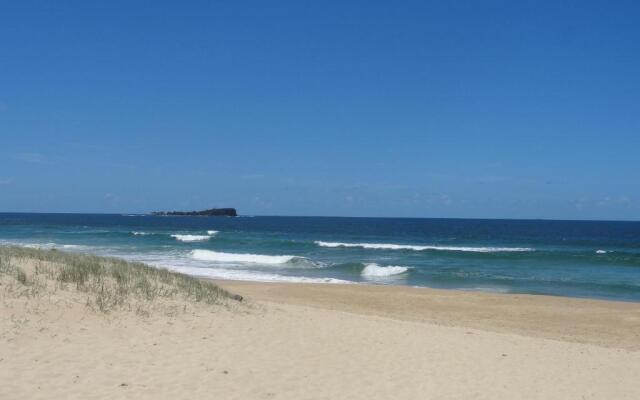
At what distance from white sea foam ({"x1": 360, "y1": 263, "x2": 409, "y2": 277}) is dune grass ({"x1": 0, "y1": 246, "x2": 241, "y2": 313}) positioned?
55.7 ft

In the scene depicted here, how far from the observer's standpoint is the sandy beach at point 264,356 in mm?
7105

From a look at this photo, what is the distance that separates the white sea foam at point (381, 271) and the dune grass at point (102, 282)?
55.7ft

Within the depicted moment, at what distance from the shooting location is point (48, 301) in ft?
31.4

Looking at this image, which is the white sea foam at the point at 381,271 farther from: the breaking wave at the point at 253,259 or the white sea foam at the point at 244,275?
the breaking wave at the point at 253,259

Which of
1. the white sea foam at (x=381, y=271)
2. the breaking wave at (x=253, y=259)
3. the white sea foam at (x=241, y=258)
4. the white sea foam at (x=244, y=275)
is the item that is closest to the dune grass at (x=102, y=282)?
the white sea foam at (x=244, y=275)

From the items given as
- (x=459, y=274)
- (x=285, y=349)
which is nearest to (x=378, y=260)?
(x=459, y=274)

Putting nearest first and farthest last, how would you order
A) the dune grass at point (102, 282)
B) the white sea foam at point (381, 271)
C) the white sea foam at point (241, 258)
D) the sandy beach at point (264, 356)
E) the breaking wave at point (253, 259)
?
the sandy beach at point (264, 356) → the dune grass at point (102, 282) → the white sea foam at point (381, 271) → the breaking wave at point (253, 259) → the white sea foam at point (241, 258)

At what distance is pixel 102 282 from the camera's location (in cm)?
1121

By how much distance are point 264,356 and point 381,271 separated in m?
21.8

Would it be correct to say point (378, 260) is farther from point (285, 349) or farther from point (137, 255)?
point (285, 349)

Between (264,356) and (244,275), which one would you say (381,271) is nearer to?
(244,275)

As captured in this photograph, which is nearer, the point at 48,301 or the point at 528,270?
the point at 48,301

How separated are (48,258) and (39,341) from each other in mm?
6099

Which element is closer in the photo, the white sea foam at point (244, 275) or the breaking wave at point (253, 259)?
the white sea foam at point (244, 275)
